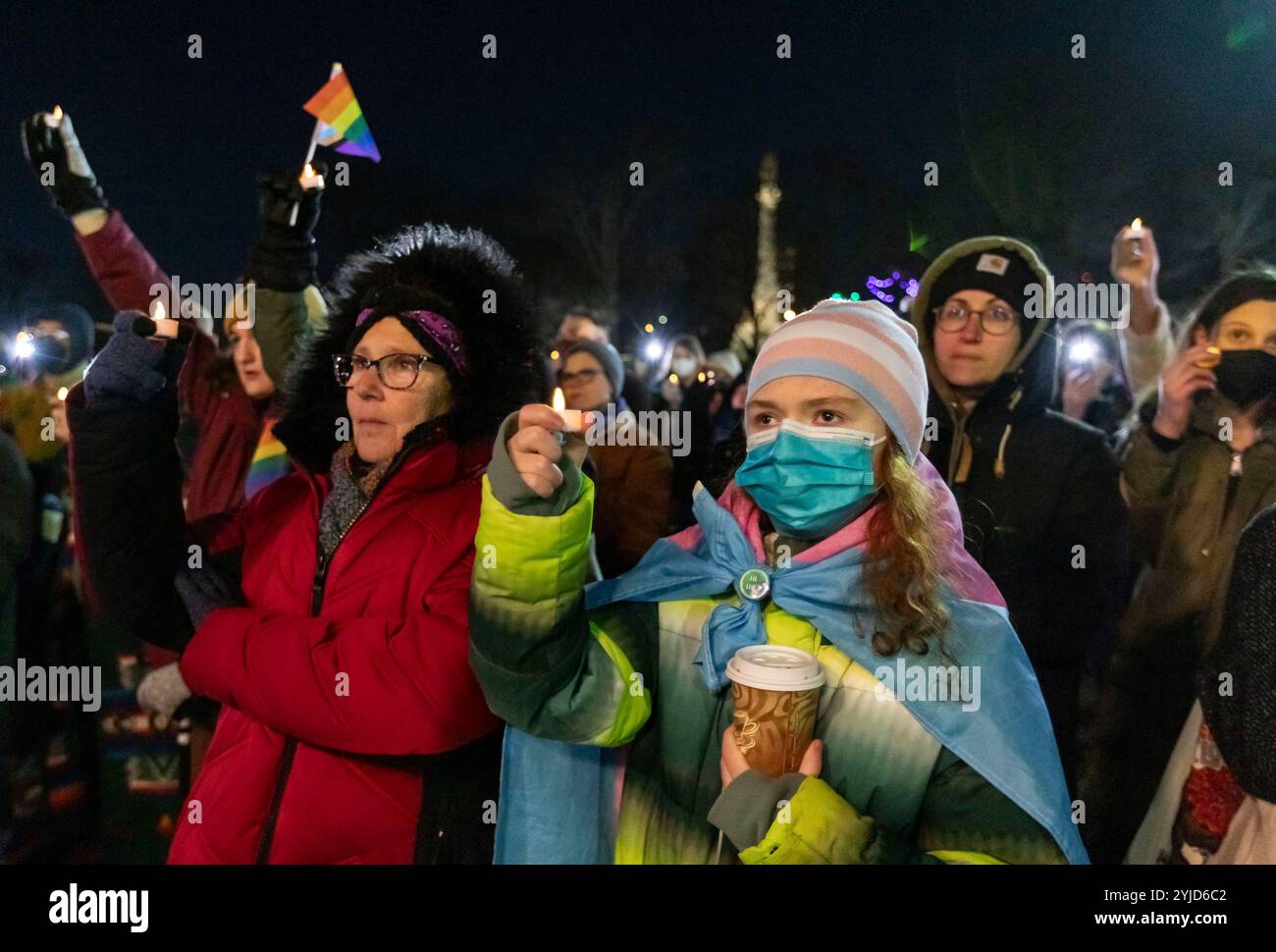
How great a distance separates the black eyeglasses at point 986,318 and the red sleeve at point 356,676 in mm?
2075

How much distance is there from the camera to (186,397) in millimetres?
3910

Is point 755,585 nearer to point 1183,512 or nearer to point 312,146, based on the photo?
point 1183,512

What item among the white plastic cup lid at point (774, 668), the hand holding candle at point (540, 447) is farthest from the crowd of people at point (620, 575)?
the white plastic cup lid at point (774, 668)

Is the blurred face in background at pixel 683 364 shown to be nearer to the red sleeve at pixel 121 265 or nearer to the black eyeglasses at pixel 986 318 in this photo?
the black eyeglasses at pixel 986 318

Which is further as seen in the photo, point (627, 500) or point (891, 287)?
point (891, 287)

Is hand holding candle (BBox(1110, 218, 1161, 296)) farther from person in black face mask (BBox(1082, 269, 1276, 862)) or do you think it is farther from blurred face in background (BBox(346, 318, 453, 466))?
blurred face in background (BBox(346, 318, 453, 466))

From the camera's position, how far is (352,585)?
8.07 feet

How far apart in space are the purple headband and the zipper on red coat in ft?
0.93

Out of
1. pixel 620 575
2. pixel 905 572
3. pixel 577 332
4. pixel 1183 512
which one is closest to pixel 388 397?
pixel 620 575

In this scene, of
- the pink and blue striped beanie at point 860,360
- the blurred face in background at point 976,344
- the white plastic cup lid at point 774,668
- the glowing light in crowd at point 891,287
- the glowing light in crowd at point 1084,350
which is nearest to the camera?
the white plastic cup lid at point 774,668

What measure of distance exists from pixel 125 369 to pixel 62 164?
126 centimetres

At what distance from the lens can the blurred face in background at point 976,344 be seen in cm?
360

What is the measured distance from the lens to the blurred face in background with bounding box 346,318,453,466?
256 cm
